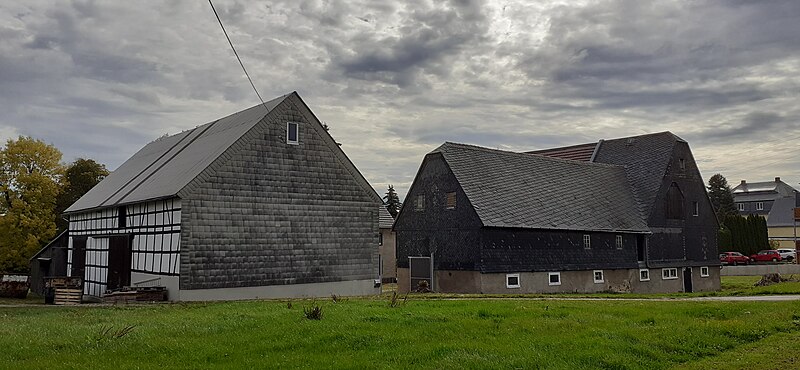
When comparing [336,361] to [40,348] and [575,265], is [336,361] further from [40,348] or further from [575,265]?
[575,265]

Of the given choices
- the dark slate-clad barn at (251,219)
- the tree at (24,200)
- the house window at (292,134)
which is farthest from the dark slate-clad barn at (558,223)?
the tree at (24,200)

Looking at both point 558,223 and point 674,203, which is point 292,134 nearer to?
point 558,223

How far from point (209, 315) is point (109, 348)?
549 centimetres

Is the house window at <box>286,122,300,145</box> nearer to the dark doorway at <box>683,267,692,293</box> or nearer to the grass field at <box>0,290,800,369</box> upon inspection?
the grass field at <box>0,290,800,369</box>

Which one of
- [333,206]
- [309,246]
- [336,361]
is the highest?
[333,206]

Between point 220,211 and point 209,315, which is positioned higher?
point 220,211

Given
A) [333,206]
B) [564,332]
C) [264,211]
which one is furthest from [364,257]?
[564,332]

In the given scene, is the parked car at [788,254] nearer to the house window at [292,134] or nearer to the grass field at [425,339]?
the grass field at [425,339]

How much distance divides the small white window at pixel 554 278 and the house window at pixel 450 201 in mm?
6245

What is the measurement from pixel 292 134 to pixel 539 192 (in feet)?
51.0

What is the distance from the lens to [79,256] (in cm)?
3634

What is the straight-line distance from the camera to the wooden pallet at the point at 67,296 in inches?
1064

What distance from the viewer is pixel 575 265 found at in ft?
119

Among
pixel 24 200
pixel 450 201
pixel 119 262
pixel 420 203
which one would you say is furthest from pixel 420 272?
pixel 24 200
